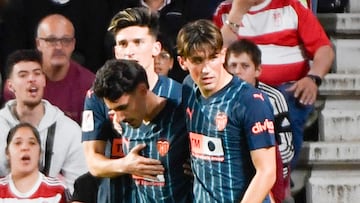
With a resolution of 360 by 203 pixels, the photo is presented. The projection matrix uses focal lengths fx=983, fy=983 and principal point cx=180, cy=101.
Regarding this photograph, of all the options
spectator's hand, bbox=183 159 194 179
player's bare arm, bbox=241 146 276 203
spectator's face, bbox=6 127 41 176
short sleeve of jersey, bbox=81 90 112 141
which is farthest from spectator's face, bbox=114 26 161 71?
spectator's face, bbox=6 127 41 176

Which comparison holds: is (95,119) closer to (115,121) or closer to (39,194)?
(115,121)

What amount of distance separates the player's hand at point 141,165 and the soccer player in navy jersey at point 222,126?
150 mm

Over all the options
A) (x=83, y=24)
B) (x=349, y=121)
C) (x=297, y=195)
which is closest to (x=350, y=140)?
(x=349, y=121)

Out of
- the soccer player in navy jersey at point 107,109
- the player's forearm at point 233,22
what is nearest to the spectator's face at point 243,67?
the player's forearm at point 233,22

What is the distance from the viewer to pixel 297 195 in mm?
5133

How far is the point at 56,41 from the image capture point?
16.5 ft

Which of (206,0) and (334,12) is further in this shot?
(334,12)

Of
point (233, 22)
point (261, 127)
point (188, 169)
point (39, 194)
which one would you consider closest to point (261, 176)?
point (261, 127)

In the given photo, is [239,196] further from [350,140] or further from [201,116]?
[350,140]

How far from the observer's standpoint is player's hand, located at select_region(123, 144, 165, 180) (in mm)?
3652

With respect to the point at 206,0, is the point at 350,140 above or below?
below

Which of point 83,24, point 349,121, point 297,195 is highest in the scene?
point 83,24

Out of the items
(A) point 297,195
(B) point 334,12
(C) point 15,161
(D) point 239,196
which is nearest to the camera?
(D) point 239,196

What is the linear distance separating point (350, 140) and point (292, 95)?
0.62m
